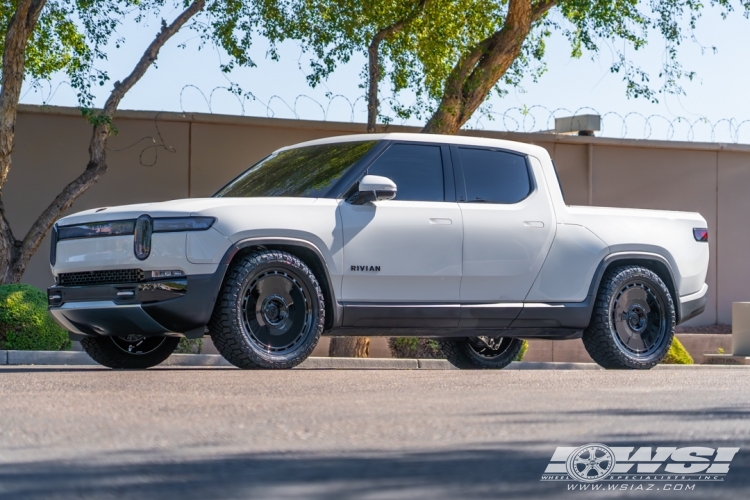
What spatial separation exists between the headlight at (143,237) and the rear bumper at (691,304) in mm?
4740

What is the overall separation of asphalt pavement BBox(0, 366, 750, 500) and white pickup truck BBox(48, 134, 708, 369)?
3.53ft

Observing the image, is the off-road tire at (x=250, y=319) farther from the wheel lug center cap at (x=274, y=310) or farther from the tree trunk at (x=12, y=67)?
the tree trunk at (x=12, y=67)

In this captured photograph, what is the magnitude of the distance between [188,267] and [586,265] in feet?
11.4

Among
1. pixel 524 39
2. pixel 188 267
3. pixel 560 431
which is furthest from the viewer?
pixel 524 39

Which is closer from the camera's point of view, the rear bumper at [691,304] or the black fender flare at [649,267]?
the black fender flare at [649,267]

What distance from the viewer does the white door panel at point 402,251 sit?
8.78 m

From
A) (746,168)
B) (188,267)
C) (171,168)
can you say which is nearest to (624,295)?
(188,267)

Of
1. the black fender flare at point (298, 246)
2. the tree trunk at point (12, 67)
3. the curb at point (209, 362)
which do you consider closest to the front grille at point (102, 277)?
the black fender flare at point (298, 246)

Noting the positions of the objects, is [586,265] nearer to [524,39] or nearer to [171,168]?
[524,39]

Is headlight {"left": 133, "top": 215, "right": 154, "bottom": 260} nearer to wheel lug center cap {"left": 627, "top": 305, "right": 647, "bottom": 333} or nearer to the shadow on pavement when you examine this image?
the shadow on pavement

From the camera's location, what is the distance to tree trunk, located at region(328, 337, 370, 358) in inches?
639

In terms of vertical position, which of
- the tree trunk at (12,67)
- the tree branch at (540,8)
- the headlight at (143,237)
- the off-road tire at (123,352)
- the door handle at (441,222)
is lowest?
the off-road tire at (123,352)

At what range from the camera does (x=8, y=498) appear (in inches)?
135

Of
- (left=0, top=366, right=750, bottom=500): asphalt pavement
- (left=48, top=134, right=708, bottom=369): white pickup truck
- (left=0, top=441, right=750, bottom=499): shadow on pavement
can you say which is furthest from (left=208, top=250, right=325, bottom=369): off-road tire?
(left=0, top=441, right=750, bottom=499): shadow on pavement
